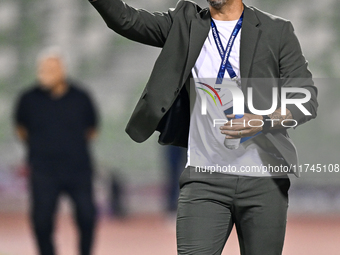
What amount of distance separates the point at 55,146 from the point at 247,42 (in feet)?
7.61

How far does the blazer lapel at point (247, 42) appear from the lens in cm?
200

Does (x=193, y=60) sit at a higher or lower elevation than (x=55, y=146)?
higher

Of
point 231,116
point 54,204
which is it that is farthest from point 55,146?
point 231,116

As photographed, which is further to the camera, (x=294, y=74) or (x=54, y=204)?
(x=54, y=204)

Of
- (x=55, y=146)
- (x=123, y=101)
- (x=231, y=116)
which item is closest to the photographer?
(x=231, y=116)

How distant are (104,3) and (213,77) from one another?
0.48m

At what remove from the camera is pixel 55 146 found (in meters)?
4.00

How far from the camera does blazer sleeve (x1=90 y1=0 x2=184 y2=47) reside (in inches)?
75.3

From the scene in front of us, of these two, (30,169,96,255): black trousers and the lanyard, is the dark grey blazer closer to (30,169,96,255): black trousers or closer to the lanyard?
the lanyard

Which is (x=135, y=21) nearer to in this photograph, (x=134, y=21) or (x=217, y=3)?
(x=134, y=21)

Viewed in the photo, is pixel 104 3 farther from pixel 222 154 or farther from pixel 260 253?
pixel 260 253

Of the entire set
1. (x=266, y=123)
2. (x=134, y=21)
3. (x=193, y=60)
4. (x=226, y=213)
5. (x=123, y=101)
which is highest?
(x=123, y=101)

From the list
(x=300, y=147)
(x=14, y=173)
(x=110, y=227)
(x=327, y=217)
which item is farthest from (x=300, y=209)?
(x=14, y=173)

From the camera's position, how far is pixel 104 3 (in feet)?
6.17
